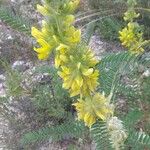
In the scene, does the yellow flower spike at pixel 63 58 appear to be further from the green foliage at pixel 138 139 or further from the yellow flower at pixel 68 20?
the green foliage at pixel 138 139

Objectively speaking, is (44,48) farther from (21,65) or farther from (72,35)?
(21,65)

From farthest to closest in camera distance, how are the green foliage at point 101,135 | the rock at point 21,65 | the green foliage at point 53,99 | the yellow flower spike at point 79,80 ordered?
1. the rock at point 21,65
2. the green foliage at point 53,99
3. the green foliage at point 101,135
4. the yellow flower spike at point 79,80

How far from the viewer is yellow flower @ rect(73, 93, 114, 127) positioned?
1.42 m

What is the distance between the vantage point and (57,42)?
1274 millimetres

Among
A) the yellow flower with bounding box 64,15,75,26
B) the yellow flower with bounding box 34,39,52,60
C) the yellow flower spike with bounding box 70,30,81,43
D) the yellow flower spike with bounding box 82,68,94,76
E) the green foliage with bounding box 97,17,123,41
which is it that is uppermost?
the green foliage with bounding box 97,17,123,41

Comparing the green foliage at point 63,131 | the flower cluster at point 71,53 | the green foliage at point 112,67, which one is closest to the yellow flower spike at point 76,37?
the flower cluster at point 71,53

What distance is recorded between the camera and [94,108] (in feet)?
4.67

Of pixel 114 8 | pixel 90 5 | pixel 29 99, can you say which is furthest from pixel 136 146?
pixel 90 5

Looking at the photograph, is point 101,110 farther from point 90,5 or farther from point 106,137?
point 90,5

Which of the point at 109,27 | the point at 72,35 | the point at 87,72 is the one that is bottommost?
the point at 87,72

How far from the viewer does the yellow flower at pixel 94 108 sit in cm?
142

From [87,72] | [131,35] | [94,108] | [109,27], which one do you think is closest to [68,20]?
[87,72]

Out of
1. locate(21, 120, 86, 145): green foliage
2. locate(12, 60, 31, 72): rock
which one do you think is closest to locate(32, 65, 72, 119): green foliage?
locate(21, 120, 86, 145): green foliage

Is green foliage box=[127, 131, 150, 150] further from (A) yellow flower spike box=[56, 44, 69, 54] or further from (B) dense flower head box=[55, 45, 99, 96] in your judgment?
(A) yellow flower spike box=[56, 44, 69, 54]
